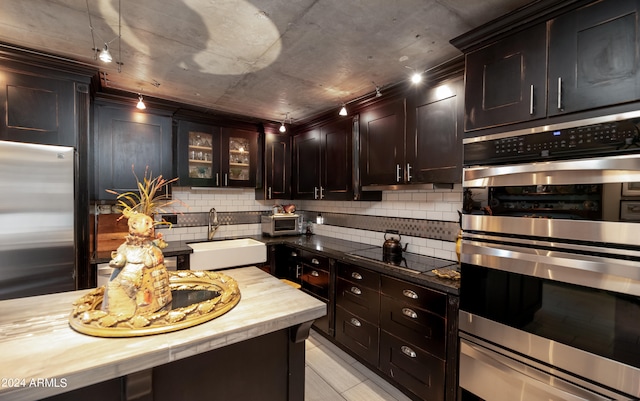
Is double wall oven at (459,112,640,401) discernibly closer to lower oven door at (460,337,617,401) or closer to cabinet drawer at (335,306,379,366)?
lower oven door at (460,337,617,401)

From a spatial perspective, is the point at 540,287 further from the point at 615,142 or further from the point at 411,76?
the point at 411,76

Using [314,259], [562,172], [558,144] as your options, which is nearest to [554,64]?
[558,144]

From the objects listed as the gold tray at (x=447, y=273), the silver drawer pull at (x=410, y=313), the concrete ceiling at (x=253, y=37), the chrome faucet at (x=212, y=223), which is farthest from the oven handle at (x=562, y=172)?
the chrome faucet at (x=212, y=223)

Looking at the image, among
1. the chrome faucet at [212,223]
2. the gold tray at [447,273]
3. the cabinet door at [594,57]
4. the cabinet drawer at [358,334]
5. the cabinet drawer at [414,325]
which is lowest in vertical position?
the cabinet drawer at [358,334]

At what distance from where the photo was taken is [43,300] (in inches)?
53.3

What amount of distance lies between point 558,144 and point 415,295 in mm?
1308

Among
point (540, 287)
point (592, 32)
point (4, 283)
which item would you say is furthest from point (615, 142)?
point (4, 283)

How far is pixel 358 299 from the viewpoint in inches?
103

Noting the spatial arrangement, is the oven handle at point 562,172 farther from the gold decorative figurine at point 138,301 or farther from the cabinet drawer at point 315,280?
the cabinet drawer at point 315,280

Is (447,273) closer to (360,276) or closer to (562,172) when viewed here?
(360,276)

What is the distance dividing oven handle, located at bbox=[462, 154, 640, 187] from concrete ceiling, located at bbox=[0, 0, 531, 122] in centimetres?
93

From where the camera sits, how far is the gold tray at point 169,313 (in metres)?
1.03

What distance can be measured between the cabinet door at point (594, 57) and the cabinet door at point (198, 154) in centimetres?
330

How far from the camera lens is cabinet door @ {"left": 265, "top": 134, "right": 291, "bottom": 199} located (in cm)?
397
